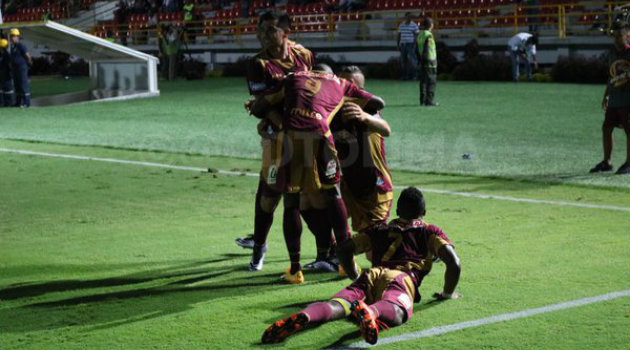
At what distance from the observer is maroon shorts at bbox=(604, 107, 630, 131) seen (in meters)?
13.6

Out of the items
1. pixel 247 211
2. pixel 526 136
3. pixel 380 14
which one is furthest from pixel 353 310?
pixel 380 14

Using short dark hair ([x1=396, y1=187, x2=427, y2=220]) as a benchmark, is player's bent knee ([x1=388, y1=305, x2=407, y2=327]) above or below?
below

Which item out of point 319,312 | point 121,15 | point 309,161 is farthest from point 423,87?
point 121,15

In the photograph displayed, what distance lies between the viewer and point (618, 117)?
13.7 metres

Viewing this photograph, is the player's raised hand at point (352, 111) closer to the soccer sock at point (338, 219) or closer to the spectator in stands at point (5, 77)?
the soccer sock at point (338, 219)

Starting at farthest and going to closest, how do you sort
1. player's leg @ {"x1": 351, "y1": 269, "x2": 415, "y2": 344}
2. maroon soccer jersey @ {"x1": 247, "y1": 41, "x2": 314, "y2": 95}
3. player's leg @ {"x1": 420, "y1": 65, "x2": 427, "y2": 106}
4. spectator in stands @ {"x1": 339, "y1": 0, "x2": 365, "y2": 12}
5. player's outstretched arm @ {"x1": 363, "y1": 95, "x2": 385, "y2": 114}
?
spectator in stands @ {"x1": 339, "y1": 0, "x2": 365, "y2": 12}, player's leg @ {"x1": 420, "y1": 65, "x2": 427, "y2": 106}, maroon soccer jersey @ {"x1": 247, "y1": 41, "x2": 314, "y2": 95}, player's outstretched arm @ {"x1": 363, "y1": 95, "x2": 385, "y2": 114}, player's leg @ {"x1": 351, "y1": 269, "x2": 415, "y2": 344}

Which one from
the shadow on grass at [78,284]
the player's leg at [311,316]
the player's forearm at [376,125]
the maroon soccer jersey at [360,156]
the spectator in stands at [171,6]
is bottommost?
the shadow on grass at [78,284]

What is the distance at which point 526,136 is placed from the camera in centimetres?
1800

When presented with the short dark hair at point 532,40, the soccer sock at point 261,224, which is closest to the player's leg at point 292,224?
the soccer sock at point 261,224

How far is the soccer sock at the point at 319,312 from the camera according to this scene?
19.5ft

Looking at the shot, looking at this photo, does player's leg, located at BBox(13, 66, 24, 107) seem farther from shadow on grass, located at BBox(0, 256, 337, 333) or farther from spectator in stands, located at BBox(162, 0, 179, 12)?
spectator in stands, located at BBox(162, 0, 179, 12)

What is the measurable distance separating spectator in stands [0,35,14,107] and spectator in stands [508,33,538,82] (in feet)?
50.2

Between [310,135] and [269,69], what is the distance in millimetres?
766

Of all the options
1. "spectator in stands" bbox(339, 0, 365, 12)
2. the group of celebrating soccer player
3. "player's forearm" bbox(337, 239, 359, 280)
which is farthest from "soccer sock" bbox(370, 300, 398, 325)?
"spectator in stands" bbox(339, 0, 365, 12)
